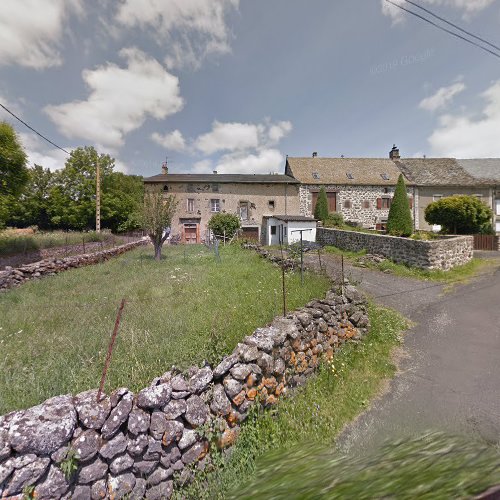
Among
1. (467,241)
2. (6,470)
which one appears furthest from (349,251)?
(6,470)

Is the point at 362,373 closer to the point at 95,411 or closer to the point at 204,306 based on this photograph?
the point at 204,306

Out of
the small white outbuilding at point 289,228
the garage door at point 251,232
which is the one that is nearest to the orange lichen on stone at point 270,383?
the small white outbuilding at point 289,228

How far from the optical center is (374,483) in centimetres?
178

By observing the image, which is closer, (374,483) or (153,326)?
(374,483)

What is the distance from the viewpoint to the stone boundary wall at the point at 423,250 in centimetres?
965

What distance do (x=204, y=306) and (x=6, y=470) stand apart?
363cm

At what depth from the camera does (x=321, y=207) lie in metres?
24.3

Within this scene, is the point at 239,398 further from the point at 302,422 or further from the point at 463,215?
the point at 463,215

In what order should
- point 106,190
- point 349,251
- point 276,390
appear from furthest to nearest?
point 106,190 → point 349,251 → point 276,390

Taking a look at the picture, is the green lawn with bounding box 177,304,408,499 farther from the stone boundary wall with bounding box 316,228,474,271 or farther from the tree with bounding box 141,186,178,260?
the tree with bounding box 141,186,178,260

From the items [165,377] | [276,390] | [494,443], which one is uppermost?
[165,377]

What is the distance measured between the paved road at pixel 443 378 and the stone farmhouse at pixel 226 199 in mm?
19265

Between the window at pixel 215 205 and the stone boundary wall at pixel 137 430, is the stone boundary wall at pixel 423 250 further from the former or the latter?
the window at pixel 215 205

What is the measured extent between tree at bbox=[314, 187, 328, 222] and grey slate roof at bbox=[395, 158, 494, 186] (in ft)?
36.3
